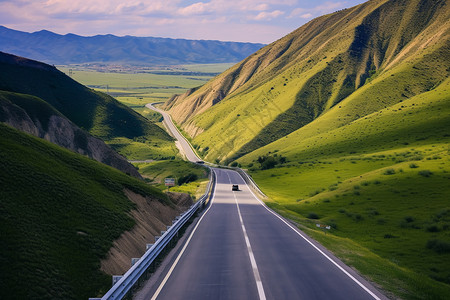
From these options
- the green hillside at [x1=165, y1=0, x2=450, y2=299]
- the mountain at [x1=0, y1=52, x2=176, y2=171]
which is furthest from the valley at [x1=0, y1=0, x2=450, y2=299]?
Answer: the mountain at [x1=0, y1=52, x2=176, y2=171]

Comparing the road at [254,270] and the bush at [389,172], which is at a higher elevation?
the bush at [389,172]

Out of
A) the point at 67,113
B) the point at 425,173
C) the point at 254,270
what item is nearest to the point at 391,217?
the point at 425,173

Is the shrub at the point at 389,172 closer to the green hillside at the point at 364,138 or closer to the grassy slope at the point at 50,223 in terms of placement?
the green hillside at the point at 364,138

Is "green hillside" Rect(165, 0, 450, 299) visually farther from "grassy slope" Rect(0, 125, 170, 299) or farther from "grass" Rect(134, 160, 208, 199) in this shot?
"grass" Rect(134, 160, 208, 199)

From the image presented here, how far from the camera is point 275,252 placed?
19.7 metres

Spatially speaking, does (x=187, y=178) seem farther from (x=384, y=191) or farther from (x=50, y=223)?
(x=50, y=223)

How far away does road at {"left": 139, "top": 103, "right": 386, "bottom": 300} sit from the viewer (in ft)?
43.4

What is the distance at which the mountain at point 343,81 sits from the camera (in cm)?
12562

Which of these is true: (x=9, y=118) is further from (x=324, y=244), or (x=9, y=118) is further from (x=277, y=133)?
(x=277, y=133)

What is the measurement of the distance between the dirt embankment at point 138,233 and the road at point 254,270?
1654mm

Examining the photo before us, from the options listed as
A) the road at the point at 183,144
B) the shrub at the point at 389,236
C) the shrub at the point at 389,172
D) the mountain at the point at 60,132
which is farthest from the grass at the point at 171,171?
the shrub at the point at 389,236

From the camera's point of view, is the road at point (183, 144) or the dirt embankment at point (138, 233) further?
the road at point (183, 144)

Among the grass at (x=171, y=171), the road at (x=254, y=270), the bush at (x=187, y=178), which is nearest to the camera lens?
the road at (x=254, y=270)

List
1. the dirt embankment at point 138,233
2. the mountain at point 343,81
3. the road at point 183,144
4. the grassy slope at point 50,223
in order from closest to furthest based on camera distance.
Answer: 1. the grassy slope at point 50,223
2. the dirt embankment at point 138,233
3. the mountain at point 343,81
4. the road at point 183,144
